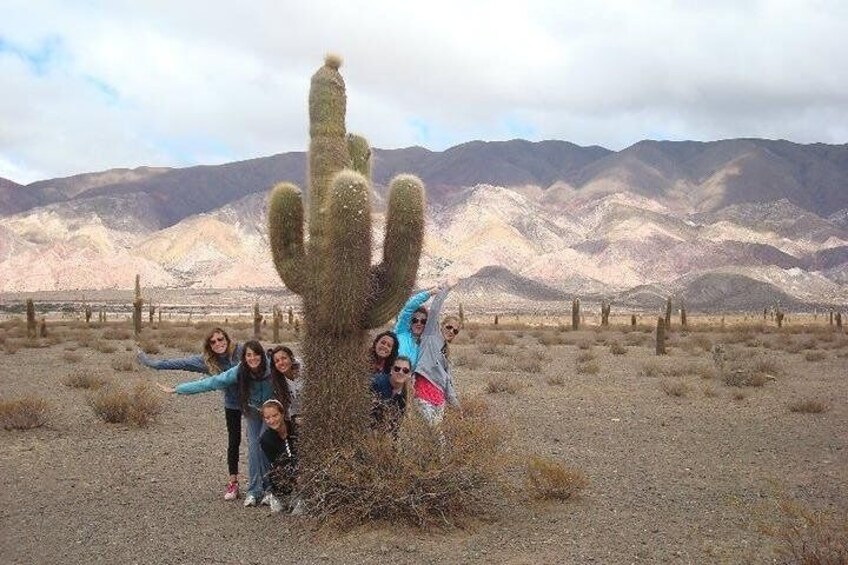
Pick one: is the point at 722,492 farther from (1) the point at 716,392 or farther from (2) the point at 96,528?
(1) the point at 716,392

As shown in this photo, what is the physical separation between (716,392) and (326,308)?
12.1m

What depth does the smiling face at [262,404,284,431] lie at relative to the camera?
7.72m

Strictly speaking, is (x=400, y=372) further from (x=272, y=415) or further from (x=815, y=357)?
(x=815, y=357)

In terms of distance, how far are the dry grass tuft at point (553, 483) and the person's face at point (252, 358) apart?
2.84 metres

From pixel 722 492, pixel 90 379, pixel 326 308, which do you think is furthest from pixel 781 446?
pixel 90 379

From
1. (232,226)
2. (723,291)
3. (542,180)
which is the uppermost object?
(542,180)

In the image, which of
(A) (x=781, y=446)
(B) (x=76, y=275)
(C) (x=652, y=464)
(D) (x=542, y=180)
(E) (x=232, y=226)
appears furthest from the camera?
(D) (x=542, y=180)

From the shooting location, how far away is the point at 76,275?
99375 millimetres

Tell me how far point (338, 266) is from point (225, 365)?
1.84 m

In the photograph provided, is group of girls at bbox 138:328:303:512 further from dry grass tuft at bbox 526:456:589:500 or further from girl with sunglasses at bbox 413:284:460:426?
dry grass tuft at bbox 526:456:589:500

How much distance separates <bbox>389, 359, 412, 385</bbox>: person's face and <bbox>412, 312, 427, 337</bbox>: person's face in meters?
0.57

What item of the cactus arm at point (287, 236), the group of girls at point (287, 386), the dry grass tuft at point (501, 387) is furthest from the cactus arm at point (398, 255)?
the dry grass tuft at point (501, 387)

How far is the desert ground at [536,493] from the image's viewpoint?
6.96 m

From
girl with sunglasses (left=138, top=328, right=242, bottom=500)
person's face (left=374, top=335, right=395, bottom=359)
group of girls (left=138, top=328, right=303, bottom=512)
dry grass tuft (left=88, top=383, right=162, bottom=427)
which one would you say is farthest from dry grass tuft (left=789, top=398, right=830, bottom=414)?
dry grass tuft (left=88, top=383, right=162, bottom=427)
